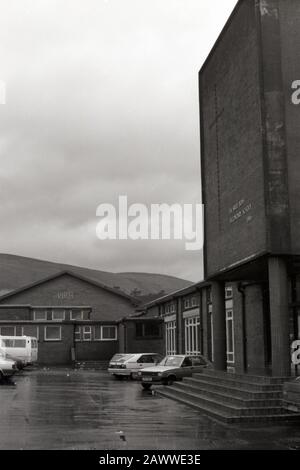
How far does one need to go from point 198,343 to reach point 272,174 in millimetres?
20360

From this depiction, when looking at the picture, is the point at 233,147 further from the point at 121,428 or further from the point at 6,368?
the point at 6,368

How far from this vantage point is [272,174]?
59.5ft

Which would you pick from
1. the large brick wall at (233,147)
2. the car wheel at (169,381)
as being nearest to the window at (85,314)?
the car wheel at (169,381)

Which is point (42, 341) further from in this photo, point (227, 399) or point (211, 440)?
point (211, 440)

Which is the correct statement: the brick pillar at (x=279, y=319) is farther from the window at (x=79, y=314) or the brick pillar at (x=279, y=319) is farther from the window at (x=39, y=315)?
the window at (x=79, y=314)

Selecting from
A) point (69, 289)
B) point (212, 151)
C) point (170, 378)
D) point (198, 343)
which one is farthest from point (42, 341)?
point (212, 151)

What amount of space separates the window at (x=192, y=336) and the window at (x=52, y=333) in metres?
17.8

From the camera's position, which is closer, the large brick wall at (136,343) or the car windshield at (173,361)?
the car windshield at (173,361)

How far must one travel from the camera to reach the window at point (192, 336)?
37.0 metres

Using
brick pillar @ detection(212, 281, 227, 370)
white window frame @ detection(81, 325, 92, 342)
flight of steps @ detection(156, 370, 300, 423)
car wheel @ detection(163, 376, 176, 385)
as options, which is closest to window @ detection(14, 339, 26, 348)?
white window frame @ detection(81, 325, 92, 342)

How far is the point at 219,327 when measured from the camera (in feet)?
79.3

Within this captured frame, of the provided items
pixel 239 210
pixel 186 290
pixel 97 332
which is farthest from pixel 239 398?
pixel 97 332

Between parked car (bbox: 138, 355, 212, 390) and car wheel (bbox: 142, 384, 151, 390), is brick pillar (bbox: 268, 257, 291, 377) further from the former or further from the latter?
car wheel (bbox: 142, 384, 151, 390)

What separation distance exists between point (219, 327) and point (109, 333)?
1318 inches
